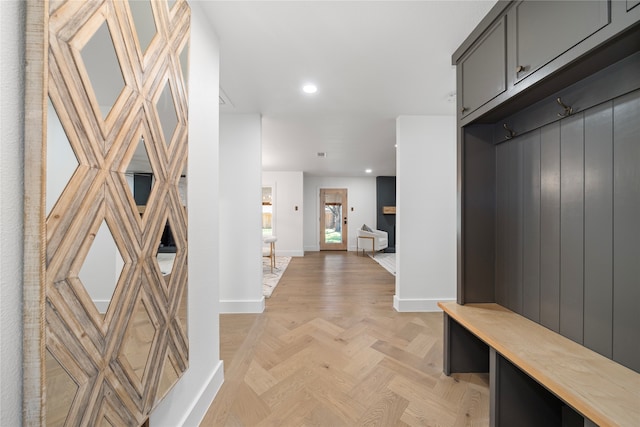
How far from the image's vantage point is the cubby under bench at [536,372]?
0.88 m

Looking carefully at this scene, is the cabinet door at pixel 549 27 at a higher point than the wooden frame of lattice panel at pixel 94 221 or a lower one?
higher

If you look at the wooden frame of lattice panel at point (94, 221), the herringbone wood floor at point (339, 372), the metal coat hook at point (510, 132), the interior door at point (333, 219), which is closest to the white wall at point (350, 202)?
the interior door at point (333, 219)

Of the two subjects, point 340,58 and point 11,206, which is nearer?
point 11,206

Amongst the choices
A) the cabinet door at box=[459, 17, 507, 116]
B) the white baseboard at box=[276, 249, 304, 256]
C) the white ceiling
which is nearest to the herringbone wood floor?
the cabinet door at box=[459, 17, 507, 116]

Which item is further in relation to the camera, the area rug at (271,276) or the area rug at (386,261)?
the area rug at (386,261)

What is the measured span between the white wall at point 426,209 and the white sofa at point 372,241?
13.8ft

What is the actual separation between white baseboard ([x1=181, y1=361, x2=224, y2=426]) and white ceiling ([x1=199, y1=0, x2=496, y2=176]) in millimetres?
2219

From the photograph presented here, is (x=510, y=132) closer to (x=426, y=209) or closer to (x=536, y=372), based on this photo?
(x=536, y=372)

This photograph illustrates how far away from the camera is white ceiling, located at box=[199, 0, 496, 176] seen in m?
1.53

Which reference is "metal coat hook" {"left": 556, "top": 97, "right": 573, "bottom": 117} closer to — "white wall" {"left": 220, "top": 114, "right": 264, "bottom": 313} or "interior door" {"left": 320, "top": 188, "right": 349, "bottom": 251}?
"white wall" {"left": 220, "top": 114, "right": 264, "bottom": 313}

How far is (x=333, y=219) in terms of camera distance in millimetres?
8562

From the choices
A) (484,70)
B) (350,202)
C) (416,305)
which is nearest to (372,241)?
(350,202)

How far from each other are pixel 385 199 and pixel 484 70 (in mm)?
6901

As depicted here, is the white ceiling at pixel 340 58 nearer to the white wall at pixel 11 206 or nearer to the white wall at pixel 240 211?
the white wall at pixel 240 211
